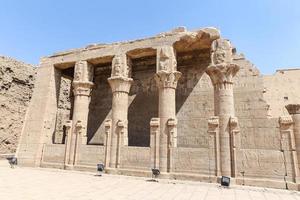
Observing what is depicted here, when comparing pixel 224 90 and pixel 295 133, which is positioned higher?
pixel 224 90

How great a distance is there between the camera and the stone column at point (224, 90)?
31.6 ft

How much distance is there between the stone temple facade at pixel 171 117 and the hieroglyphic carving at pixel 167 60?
5cm

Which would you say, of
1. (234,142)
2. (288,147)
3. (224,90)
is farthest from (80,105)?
(288,147)

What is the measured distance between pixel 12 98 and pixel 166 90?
14.5 meters

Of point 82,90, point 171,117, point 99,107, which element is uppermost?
point 82,90

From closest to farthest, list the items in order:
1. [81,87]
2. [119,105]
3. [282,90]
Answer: [119,105]
[81,87]
[282,90]

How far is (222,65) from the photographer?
407 inches

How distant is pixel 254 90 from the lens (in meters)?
12.2

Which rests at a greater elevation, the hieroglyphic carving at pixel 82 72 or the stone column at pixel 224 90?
the hieroglyphic carving at pixel 82 72

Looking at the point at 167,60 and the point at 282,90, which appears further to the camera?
the point at 282,90

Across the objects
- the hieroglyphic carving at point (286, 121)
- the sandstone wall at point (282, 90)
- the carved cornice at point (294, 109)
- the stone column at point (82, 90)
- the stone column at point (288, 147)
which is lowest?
the stone column at point (288, 147)

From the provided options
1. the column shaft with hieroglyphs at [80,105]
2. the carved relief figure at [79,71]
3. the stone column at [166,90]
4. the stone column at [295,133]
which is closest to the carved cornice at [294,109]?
the stone column at [295,133]

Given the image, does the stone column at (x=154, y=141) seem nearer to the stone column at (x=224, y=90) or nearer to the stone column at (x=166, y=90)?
the stone column at (x=166, y=90)

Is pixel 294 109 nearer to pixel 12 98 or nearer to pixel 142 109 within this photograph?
pixel 142 109
